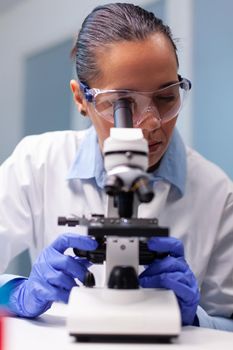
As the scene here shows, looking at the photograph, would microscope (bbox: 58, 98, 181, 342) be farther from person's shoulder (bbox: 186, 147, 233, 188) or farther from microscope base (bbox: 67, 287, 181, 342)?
person's shoulder (bbox: 186, 147, 233, 188)

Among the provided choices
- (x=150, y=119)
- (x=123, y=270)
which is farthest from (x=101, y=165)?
(x=123, y=270)

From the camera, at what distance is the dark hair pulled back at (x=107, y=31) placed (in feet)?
3.89

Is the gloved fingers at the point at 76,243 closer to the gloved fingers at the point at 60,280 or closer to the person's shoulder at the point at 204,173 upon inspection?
the gloved fingers at the point at 60,280

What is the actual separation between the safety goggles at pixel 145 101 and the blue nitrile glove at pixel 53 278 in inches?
12.1

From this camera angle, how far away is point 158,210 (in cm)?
137

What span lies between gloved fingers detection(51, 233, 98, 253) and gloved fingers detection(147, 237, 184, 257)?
12cm

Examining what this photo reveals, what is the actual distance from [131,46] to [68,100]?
51.9 inches

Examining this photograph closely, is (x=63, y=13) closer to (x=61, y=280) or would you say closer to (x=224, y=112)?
(x=224, y=112)

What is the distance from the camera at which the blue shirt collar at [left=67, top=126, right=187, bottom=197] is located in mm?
1376

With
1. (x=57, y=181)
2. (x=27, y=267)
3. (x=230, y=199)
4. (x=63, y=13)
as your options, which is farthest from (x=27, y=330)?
(x=63, y=13)

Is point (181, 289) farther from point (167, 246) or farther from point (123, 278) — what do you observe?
point (123, 278)

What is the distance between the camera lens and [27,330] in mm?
876

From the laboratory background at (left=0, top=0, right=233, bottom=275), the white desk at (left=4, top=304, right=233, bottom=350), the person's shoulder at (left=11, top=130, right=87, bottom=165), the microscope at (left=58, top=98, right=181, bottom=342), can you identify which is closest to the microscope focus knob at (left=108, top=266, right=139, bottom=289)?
the microscope at (left=58, top=98, right=181, bottom=342)

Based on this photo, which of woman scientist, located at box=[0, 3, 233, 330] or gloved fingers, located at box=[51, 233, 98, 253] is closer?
gloved fingers, located at box=[51, 233, 98, 253]
